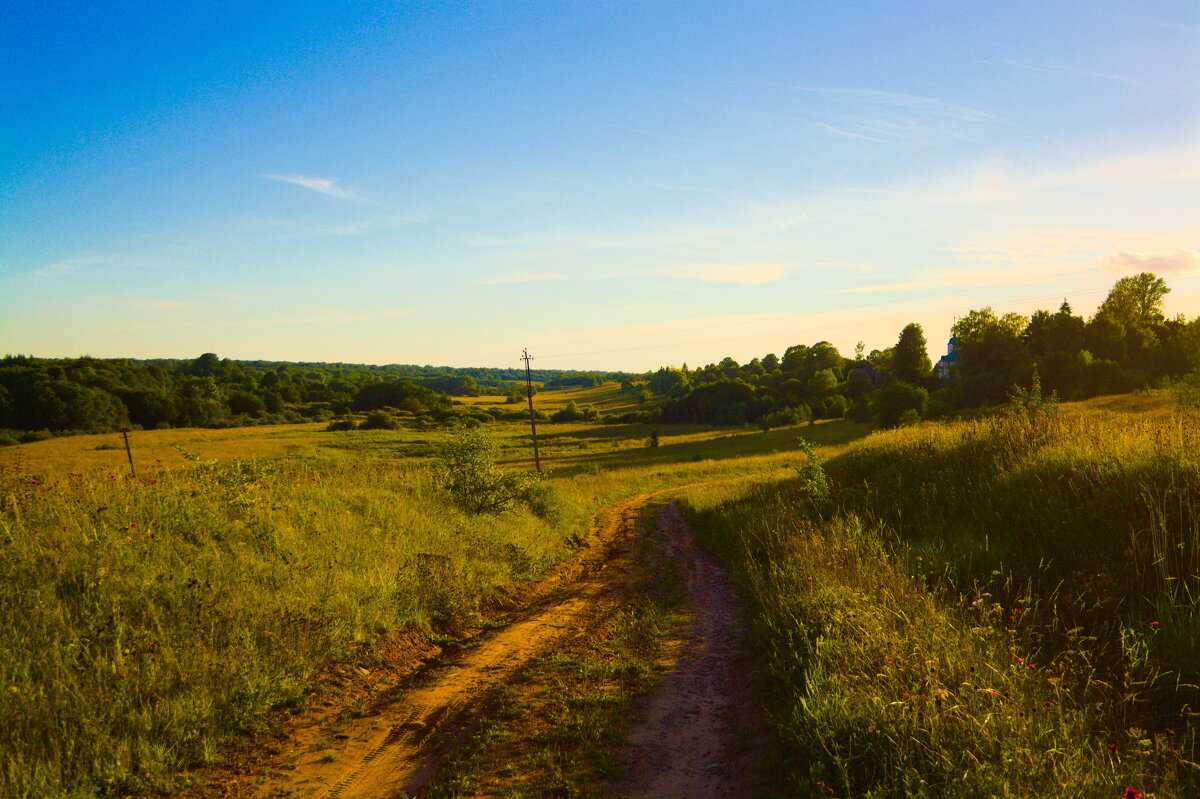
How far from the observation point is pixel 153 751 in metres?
4.93

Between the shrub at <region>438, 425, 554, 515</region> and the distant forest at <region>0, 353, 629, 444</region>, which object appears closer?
the shrub at <region>438, 425, 554, 515</region>

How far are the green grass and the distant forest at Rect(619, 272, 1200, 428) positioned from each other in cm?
1919

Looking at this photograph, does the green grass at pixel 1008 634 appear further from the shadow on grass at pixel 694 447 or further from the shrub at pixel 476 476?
the shadow on grass at pixel 694 447

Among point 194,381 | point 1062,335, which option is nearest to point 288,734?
point 1062,335

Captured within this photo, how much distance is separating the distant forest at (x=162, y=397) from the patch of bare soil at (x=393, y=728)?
65.9 m

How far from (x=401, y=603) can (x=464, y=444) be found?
7366mm

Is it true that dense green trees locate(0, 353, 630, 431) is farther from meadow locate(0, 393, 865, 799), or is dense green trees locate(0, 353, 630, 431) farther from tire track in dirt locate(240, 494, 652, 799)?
tire track in dirt locate(240, 494, 652, 799)

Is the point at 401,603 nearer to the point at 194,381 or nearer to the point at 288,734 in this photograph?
the point at 288,734

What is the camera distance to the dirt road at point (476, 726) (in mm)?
4754

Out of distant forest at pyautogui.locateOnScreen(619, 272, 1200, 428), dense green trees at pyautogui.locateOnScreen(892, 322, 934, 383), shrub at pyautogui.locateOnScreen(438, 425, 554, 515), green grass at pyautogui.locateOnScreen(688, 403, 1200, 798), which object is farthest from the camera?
dense green trees at pyautogui.locateOnScreen(892, 322, 934, 383)

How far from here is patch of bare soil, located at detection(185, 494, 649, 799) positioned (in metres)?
4.81

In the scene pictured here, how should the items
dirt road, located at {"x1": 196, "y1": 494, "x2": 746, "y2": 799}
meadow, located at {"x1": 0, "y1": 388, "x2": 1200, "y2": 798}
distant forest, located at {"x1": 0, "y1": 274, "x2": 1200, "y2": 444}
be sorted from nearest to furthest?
meadow, located at {"x1": 0, "y1": 388, "x2": 1200, "y2": 798} → dirt road, located at {"x1": 196, "y1": 494, "x2": 746, "y2": 799} → distant forest, located at {"x1": 0, "y1": 274, "x2": 1200, "y2": 444}

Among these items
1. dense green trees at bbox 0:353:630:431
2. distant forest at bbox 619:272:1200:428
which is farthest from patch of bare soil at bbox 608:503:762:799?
dense green trees at bbox 0:353:630:431

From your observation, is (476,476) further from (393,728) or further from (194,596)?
(393,728)
